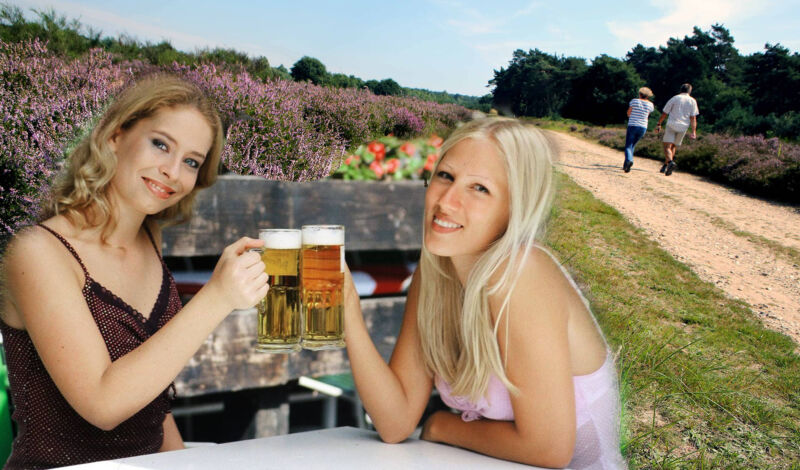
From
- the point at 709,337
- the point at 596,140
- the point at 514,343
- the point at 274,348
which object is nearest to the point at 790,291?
the point at 709,337

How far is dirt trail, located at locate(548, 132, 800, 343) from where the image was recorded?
613cm

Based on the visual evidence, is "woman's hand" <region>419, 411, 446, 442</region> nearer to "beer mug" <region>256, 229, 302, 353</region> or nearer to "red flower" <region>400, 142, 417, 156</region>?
"beer mug" <region>256, 229, 302, 353</region>

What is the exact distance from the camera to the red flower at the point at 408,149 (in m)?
1.88

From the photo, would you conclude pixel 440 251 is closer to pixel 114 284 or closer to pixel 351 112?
pixel 114 284

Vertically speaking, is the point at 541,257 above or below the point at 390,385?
above

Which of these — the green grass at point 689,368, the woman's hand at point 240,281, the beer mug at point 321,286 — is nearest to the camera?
the woman's hand at point 240,281

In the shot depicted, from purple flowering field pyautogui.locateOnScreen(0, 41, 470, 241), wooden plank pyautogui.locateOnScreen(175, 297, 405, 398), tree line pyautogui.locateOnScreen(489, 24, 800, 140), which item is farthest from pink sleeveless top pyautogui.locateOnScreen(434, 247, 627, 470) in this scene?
tree line pyautogui.locateOnScreen(489, 24, 800, 140)

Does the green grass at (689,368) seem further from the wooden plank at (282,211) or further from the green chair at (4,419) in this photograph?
the green chair at (4,419)

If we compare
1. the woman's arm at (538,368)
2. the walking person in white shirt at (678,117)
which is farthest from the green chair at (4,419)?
the walking person in white shirt at (678,117)

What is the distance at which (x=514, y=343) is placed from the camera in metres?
1.26

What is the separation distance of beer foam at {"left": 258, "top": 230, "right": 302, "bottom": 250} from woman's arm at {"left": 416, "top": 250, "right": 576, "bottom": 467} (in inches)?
18.6

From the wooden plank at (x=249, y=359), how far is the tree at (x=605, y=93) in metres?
19.7

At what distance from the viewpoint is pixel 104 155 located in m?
1.21

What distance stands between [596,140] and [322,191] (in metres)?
17.9
